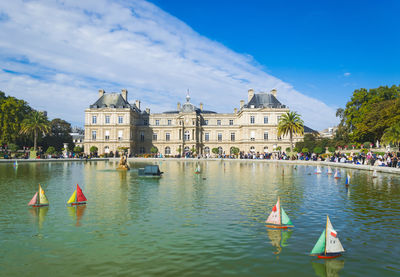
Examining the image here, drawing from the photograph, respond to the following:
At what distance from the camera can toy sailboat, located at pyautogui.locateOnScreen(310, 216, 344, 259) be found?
7776mm

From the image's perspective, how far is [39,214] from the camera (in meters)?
12.1

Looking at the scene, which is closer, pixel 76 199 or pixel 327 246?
pixel 327 246

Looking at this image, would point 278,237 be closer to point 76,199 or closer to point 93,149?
point 76,199

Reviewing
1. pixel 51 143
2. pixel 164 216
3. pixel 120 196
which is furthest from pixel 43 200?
pixel 51 143

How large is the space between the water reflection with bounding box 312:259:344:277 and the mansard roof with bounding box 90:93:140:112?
71.5m

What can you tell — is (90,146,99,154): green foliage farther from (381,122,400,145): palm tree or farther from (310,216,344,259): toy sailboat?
(310,216,344,259): toy sailboat

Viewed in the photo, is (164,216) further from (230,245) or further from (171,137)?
(171,137)

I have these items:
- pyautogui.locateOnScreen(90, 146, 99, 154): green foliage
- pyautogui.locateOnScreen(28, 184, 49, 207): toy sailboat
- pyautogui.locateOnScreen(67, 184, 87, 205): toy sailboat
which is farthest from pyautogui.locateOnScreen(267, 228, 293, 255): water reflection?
pyautogui.locateOnScreen(90, 146, 99, 154): green foliage

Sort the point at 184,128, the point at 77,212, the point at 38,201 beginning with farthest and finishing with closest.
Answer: the point at 184,128 → the point at 38,201 → the point at 77,212

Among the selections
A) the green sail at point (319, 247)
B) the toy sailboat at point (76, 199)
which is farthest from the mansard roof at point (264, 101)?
the green sail at point (319, 247)

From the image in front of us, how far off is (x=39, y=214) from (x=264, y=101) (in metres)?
68.8

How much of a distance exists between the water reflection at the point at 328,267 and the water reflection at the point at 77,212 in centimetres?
779

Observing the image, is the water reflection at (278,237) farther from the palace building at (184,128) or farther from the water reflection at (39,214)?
the palace building at (184,128)

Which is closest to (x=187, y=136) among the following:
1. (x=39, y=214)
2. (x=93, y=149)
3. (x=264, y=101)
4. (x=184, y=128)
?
(x=184, y=128)
